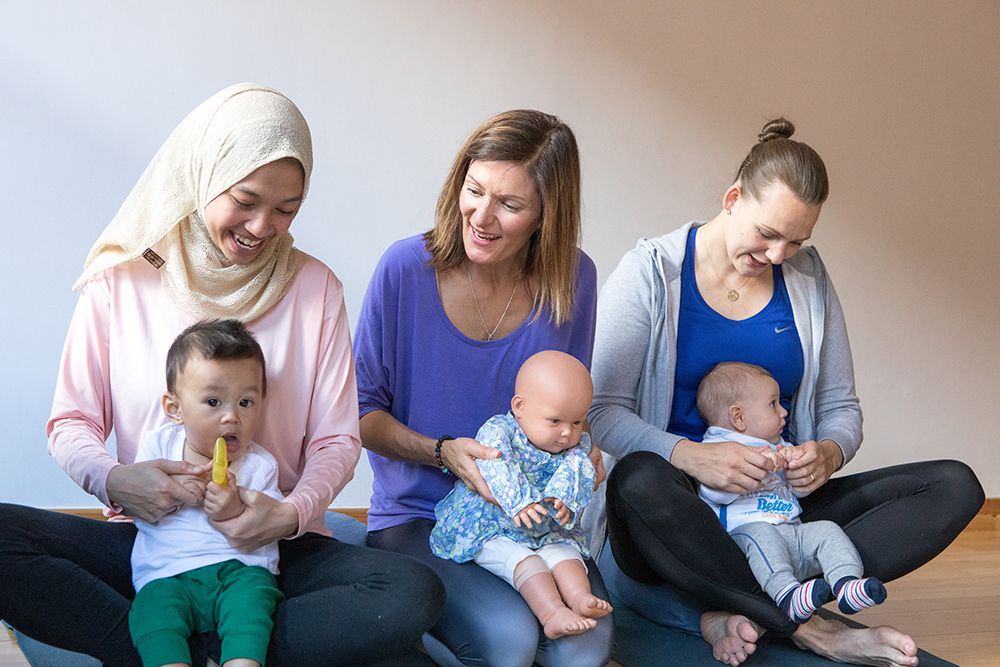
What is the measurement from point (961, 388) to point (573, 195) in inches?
92.8

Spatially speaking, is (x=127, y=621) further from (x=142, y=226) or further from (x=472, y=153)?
(x=472, y=153)

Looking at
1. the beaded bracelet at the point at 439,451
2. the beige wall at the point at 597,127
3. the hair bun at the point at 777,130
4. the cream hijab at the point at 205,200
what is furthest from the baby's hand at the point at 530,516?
the beige wall at the point at 597,127

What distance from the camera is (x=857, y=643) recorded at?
225 cm

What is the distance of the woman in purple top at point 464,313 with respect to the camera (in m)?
2.20

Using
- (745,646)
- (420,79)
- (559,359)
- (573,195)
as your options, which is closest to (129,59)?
(420,79)

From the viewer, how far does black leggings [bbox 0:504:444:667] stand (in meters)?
1.73

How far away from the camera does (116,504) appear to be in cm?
185

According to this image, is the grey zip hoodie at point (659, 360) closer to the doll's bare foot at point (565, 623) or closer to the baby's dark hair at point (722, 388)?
the baby's dark hair at point (722, 388)

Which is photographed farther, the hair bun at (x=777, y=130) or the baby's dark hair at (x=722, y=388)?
the hair bun at (x=777, y=130)

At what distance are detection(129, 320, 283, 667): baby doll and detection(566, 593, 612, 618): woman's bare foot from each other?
0.54 metres

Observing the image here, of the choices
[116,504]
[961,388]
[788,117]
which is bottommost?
[116,504]

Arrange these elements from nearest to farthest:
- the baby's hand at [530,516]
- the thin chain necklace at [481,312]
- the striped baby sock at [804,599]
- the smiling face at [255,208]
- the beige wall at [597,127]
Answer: the smiling face at [255,208] → the baby's hand at [530,516] → the striped baby sock at [804,599] → the thin chain necklace at [481,312] → the beige wall at [597,127]

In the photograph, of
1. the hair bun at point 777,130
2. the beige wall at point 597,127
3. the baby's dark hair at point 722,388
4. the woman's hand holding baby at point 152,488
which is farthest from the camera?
the beige wall at point 597,127

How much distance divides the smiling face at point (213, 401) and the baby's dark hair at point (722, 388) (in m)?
1.06
